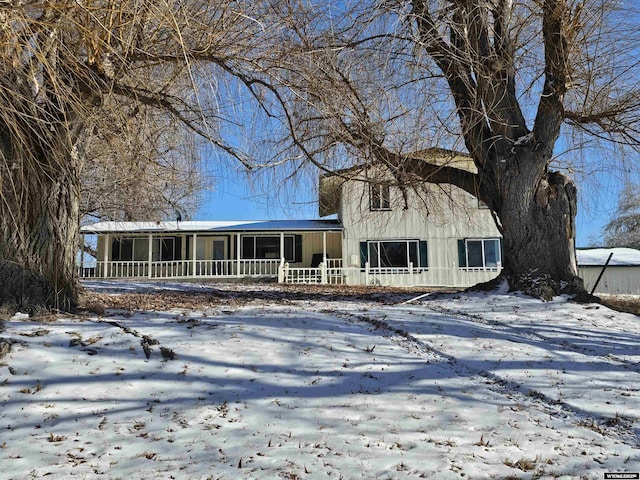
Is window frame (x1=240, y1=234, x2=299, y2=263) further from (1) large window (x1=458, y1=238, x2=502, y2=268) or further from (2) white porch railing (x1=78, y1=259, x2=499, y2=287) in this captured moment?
(1) large window (x1=458, y1=238, x2=502, y2=268)

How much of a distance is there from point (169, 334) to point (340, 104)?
3391 millimetres

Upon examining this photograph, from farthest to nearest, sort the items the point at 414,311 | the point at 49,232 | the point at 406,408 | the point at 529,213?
1. the point at 529,213
2. the point at 414,311
3. the point at 49,232
4. the point at 406,408

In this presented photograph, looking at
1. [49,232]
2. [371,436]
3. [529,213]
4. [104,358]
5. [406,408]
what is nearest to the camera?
[371,436]

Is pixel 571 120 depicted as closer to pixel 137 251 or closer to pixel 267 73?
pixel 267 73

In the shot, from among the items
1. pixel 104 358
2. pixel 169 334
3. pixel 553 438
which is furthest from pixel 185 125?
pixel 553 438

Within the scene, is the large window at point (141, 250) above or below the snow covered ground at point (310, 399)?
above

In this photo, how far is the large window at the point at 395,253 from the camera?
1981cm

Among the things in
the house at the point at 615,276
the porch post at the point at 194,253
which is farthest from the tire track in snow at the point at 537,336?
the house at the point at 615,276

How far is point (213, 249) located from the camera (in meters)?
21.9

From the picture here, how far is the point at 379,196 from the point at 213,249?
14.0 meters

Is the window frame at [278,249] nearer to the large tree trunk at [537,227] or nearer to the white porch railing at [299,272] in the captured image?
the white porch railing at [299,272]

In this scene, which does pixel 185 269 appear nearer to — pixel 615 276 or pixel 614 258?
pixel 615 276

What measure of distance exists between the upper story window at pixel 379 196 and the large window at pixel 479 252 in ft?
32.6

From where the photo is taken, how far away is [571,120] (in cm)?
879
